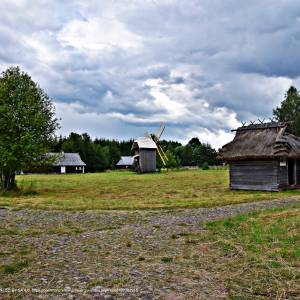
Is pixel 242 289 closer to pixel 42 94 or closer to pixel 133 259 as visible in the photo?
pixel 133 259

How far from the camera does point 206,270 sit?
713 cm

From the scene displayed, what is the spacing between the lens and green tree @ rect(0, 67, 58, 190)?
84.7 feet

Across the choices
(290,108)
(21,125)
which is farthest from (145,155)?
(21,125)

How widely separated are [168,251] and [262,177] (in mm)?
20413

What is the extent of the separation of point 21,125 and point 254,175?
17.8 m

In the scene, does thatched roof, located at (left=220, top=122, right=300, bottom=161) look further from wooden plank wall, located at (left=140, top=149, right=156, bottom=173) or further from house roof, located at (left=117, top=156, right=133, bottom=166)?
house roof, located at (left=117, top=156, right=133, bottom=166)

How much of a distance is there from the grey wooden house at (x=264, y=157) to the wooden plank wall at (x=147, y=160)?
1543 inches

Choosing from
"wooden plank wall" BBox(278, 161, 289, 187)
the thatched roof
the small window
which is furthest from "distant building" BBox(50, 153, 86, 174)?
the small window

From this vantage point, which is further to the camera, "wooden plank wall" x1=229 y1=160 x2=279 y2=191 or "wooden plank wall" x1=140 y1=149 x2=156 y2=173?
"wooden plank wall" x1=140 y1=149 x2=156 y2=173

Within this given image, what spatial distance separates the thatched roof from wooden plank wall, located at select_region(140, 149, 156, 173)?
128 feet

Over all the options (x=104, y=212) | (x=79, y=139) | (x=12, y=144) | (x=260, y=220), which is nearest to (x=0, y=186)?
(x=12, y=144)

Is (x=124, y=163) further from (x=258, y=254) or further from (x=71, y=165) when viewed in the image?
(x=258, y=254)

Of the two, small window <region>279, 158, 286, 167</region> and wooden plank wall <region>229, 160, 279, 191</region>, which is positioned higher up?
small window <region>279, 158, 286, 167</region>

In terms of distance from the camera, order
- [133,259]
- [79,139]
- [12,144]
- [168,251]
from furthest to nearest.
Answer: [79,139] < [12,144] < [168,251] < [133,259]
